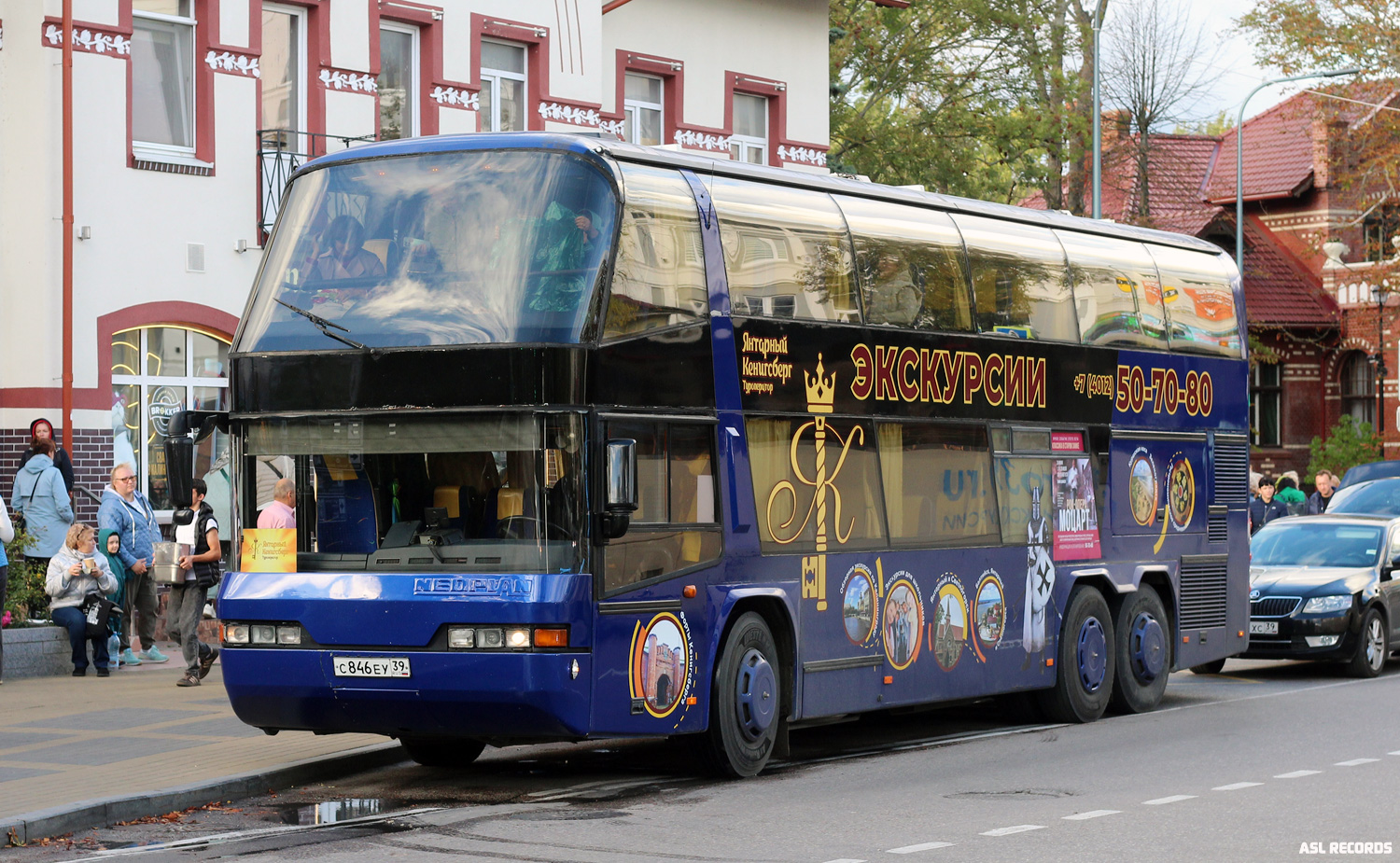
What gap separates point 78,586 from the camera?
1778cm

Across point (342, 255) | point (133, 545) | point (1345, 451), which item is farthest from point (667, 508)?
point (1345, 451)

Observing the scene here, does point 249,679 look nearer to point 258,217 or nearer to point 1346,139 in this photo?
point 258,217

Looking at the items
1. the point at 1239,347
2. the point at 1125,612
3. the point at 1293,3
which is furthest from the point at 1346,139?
the point at 1125,612

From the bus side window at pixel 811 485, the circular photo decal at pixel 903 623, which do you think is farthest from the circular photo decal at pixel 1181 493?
the bus side window at pixel 811 485

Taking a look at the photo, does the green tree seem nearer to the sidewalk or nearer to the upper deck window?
the upper deck window

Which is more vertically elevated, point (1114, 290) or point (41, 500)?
point (1114, 290)

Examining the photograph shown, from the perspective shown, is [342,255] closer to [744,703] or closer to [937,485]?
[744,703]

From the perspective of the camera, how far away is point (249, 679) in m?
11.4

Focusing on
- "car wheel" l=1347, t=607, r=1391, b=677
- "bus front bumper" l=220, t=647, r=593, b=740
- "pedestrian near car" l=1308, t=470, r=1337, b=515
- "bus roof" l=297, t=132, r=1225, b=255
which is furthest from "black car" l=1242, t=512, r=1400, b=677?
"bus front bumper" l=220, t=647, r=593, b=740

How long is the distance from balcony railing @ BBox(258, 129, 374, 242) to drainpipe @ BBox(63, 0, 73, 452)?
2462 mm

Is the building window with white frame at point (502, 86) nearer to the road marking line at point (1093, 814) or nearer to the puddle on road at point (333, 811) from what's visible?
the puddle on road at point (333, 811)

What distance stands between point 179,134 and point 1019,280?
10.3 meters

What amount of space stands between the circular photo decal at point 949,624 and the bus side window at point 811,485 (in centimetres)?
84

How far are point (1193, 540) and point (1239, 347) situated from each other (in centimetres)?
208
